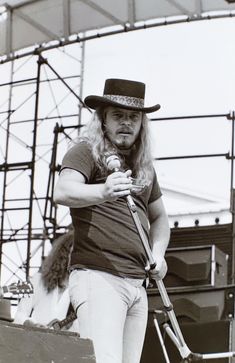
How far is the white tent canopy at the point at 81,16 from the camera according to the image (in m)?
11.3

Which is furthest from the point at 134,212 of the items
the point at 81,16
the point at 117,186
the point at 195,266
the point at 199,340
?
the point at 81,16

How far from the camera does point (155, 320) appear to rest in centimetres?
478

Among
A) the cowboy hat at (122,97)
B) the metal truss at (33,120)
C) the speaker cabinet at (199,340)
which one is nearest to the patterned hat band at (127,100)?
the cowboy hat at (122,97)

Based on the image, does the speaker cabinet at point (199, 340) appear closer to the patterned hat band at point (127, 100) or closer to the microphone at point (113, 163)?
the patterned hat band at point (127, 100)

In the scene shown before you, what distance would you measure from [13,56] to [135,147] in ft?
34.0

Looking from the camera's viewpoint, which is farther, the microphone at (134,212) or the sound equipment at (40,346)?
the microphone at (134,212)

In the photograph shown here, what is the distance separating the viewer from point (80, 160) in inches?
111

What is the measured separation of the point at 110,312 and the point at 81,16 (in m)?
9.92

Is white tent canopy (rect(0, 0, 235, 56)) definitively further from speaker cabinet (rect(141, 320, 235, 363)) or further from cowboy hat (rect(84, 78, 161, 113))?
cowboy hat (rect(84, 78, 161, 113))

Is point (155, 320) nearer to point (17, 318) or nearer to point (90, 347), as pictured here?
point (17, 318)

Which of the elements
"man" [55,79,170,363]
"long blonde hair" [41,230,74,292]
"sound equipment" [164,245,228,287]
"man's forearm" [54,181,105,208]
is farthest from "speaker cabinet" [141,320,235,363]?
"man's forearm" [54,181,105,208]

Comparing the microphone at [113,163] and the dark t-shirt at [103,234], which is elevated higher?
the microphone at [113,163]

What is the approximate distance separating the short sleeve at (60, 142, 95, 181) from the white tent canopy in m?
8.54

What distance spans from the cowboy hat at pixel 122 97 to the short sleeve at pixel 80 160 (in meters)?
0.18
